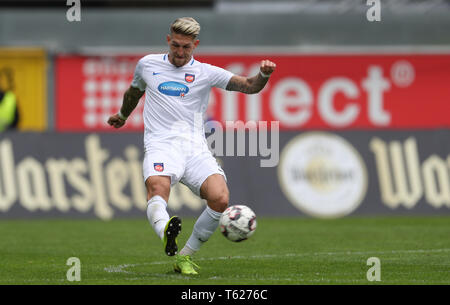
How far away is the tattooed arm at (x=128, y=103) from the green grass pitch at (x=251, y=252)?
56.4 inches

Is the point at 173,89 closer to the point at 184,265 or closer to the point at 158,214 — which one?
the point at 158,214

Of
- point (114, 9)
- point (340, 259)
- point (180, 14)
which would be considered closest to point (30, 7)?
point (114, 9)

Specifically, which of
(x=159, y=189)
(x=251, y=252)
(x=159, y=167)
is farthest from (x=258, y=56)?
(x=159, y=189)

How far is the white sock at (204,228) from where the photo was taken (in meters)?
9.42

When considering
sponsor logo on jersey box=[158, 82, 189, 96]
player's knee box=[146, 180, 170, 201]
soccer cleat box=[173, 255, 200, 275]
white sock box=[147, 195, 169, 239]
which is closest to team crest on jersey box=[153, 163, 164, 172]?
player's knee box=[146, 180, 170, 201]

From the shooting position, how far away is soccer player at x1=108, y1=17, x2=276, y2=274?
9328 millimetres

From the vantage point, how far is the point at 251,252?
11656 millimetres

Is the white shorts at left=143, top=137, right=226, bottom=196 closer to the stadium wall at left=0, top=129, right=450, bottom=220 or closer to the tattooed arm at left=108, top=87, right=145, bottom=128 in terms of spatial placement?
the tattooed arm at left=108, top=87, right=145, bottom=128

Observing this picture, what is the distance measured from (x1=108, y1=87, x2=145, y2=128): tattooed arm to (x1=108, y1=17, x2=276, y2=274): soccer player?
176 mm

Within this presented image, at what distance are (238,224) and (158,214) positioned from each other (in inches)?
28.9

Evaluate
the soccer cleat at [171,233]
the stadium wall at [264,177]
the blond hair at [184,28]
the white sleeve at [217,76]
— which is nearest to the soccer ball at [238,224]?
the soccer cleat at [171,233]

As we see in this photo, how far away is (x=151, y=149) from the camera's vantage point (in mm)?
9516

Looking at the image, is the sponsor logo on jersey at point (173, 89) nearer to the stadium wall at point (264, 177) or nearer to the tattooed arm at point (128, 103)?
the tattooed arm at point (128, 103)

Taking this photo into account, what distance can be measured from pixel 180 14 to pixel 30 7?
364 centimetres
